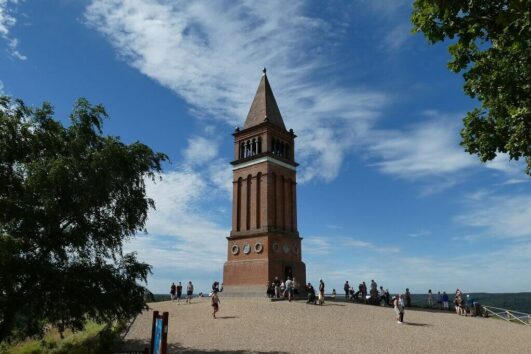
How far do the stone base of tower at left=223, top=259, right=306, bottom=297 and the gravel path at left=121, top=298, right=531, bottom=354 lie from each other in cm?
702

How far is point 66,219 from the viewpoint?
1432cm

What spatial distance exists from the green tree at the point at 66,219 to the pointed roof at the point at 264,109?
2212 cm

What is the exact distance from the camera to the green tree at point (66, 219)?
13.1 metres

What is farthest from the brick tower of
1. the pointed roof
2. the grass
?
the grass

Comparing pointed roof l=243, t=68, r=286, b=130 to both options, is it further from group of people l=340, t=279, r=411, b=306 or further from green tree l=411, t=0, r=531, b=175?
Result: green tree l=411, t=0, r=531, b=175

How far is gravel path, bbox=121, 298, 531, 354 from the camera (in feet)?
50.2

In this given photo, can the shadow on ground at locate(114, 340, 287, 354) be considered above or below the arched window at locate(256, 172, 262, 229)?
below

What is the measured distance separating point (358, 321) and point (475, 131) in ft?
39.0

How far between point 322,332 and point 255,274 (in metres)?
15.6

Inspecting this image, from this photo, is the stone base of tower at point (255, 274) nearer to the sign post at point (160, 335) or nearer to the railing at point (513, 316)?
the railing at point (513, 316)

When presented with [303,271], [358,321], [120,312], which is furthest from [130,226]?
[303,271]

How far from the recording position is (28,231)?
43.3ft

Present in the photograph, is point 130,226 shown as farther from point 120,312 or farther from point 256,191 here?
point 256,191

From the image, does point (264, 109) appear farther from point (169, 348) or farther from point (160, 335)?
point (160, 335)
